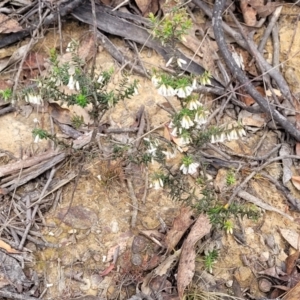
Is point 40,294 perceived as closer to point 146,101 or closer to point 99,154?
point 99,154

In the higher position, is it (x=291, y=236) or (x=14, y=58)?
(x=14, y=58)

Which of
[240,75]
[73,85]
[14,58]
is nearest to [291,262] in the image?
[240,75]

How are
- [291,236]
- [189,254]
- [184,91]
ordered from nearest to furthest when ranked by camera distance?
[184,91] < [189,254] < [291,236]

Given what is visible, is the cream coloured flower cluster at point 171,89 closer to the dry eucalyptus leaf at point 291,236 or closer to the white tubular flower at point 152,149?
the white tubular flower at point 152,149

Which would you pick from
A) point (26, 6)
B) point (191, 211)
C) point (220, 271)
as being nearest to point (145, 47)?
point (26, 6)

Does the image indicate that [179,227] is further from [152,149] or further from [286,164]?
[286,164]

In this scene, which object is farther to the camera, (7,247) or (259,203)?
(259,203)

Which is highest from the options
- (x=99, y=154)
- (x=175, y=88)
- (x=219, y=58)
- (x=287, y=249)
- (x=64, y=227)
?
(x=175, y=88)
